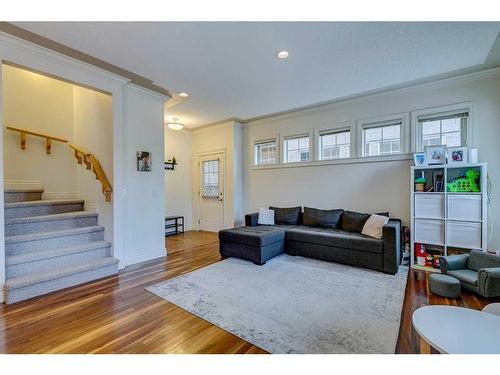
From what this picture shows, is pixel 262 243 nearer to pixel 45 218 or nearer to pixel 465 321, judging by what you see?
pixel 465 321

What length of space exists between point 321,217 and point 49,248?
4292 millimetres

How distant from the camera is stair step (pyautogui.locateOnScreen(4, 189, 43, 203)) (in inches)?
141

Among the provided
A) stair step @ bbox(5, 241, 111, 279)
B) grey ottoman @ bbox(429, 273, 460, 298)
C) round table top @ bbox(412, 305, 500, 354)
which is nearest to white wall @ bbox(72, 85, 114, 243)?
stair step @ bbox(5, 241, 111, 279)

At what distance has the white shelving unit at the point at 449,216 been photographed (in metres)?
3.16

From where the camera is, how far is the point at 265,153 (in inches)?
232

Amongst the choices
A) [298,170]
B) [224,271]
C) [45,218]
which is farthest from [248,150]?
[45,218]

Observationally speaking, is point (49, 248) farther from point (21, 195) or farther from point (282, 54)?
point (282, 54)

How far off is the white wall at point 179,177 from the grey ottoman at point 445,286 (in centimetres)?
567

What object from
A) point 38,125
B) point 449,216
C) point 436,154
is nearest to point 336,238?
point 449,216

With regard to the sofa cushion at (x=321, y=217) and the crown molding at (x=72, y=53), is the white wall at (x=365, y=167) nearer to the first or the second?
the sofa cushion at (x=321, y=217)

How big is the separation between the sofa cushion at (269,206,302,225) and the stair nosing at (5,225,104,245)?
3.21 meters

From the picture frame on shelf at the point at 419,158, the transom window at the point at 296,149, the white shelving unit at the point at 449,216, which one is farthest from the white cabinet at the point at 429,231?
the transom window at the point at 296,149

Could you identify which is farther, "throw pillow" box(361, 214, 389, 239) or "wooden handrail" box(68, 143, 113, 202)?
"throw pillow" box(361, 214, 389, 239)

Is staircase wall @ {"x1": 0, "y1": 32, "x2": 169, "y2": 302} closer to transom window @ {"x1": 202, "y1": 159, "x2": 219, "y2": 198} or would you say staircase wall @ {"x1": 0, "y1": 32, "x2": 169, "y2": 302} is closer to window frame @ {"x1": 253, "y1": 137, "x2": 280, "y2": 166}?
transom window @ {"x1": 202, "y1": 159, "x2": 219, "y2": 198}
